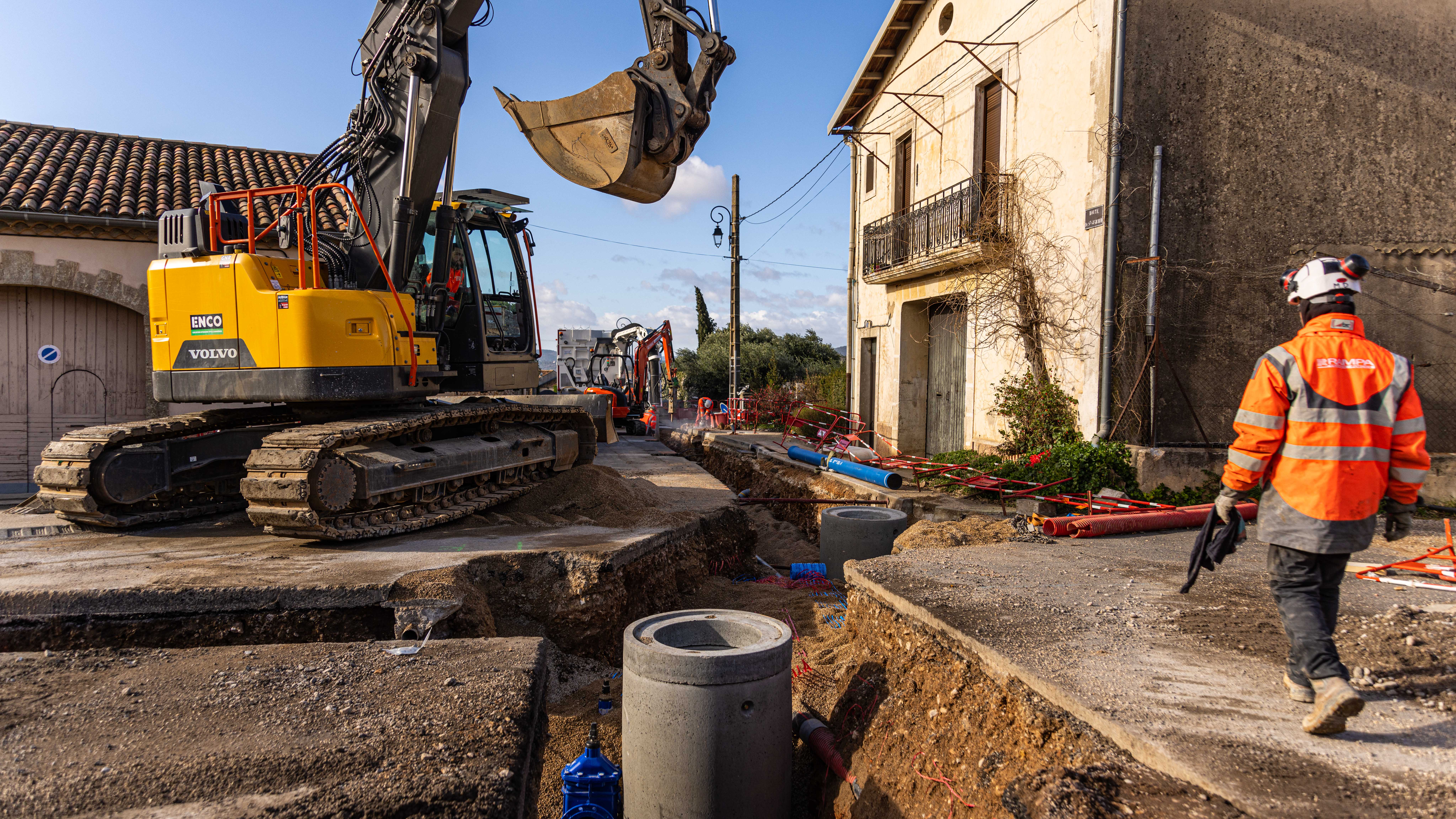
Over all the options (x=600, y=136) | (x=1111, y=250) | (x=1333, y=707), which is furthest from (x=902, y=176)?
(x=1333, y=707)

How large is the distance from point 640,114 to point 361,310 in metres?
2.70

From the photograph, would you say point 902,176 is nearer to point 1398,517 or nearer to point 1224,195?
point 1224,195

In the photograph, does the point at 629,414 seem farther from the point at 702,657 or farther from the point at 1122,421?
the point at 702,657

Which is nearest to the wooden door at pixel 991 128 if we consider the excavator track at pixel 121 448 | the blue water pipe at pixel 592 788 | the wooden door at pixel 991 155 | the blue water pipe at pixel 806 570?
the wooden door at pixel 991 155

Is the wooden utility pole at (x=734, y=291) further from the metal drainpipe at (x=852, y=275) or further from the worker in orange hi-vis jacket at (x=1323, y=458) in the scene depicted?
the worker in orange hi-vis jacket at (x=1323, y=458)

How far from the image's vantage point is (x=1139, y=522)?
7105 mm

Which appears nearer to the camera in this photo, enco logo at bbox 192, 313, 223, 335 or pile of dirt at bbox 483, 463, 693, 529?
enco logo at bbox 192, 313, 223, 335

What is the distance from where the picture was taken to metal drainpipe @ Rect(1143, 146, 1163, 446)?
30.5ft

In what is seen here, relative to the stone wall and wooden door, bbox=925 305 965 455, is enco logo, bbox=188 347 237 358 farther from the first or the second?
wooden door, bbox=925 305 965 455

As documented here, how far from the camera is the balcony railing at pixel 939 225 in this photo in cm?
1151

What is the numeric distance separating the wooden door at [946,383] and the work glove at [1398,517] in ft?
32.2

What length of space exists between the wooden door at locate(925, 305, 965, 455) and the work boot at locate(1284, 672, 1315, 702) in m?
10.0

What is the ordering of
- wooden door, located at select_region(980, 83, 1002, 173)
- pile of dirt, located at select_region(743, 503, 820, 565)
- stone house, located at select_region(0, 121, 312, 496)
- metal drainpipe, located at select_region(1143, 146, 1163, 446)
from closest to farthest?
metal drainpipe, located at select_region(1143, 146, 1163, 446) → pile of dirt, located at select_region(743, 503, 820, 565) → stone house, located at select_region(0, 121, 312, 496) → wooden door, located at select_region(980, 83, 1002, 173)

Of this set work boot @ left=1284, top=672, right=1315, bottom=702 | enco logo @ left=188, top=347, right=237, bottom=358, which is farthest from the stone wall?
enco logo @ left=188, top=347, right=237, bottom=358
